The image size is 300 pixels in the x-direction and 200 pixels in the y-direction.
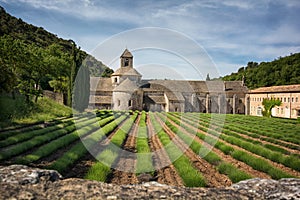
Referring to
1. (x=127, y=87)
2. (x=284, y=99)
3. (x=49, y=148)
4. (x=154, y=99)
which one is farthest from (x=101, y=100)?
(x=49, y=148)

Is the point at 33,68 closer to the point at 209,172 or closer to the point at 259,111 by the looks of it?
the point at 209,172

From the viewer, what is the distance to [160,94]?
54281 millimetres

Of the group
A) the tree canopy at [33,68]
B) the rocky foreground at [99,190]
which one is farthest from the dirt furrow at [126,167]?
the tree canopy at [33,68]

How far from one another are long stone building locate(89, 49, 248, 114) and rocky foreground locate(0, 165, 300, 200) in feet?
141

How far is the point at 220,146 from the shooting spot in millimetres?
13227

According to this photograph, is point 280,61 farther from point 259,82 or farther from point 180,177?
point 180,177

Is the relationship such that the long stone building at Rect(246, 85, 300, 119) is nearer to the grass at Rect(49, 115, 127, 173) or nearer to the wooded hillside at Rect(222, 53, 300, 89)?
the wooded hillside at Rect(222, 53, 300, 89)

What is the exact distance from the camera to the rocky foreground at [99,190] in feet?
10.1

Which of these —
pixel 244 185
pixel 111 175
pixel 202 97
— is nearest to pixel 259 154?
pixel 111 175

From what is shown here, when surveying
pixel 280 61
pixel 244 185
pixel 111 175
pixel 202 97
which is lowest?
pixel 111 175

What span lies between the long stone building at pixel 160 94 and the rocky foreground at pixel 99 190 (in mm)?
42896

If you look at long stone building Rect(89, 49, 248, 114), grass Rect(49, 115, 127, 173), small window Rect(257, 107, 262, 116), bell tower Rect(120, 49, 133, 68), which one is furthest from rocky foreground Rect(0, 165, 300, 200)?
small window Rect(257, 107, 262, 116)

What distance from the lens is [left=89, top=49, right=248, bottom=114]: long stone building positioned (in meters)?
47.8

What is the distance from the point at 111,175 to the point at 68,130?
9156 millimetres
